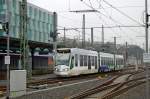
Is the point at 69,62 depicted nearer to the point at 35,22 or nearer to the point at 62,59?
the point at 62,59

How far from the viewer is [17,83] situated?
22312 mm

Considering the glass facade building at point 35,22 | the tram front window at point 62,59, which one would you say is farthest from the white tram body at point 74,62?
the glass facade building at point 35,22

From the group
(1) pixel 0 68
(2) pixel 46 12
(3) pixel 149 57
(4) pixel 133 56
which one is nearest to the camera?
(3) pixel 149 57

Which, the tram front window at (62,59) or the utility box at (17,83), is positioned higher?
the tram front window at (62,59)

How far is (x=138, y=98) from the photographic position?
69.8ft

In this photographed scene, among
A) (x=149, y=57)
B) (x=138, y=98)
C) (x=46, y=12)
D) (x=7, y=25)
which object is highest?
(x=46, y=12)

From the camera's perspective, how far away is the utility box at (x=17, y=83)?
72.3 feet

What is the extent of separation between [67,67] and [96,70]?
12.2 meters

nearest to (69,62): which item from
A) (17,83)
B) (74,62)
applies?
(74,62)

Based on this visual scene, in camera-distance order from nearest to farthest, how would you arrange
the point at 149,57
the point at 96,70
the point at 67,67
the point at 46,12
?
1. the point at 149,57
2. the point at 67,67
3. the point at 96,70
4. the point at 46,12

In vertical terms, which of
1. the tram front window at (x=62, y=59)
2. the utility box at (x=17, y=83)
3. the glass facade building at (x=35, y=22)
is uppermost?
the glass facade building at (x=35, y=22)

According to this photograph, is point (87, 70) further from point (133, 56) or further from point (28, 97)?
point (133, 56)

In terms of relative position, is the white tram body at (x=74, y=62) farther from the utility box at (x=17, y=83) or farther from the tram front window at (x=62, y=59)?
the utility box at (x=17, y=83)

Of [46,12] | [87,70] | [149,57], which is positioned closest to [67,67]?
[87,70]
